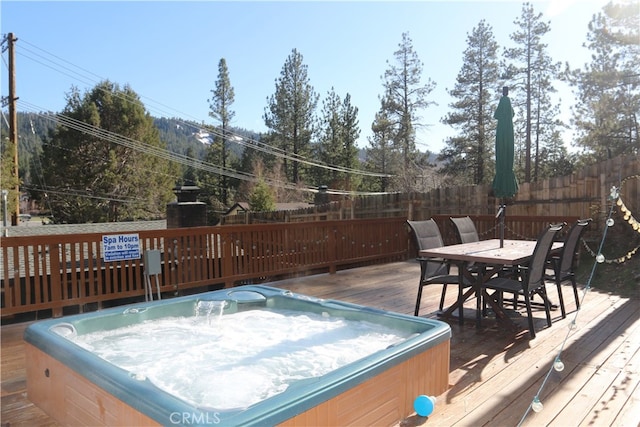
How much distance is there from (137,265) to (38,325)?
7.14 ft

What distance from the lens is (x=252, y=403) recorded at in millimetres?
2170

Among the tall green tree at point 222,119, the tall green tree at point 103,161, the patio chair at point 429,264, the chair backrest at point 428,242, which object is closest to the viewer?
the patio chair at point 429,264

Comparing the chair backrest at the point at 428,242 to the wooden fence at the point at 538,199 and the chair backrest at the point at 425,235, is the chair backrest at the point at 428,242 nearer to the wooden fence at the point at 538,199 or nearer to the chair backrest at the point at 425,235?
the chair backrest at the point at 425,235

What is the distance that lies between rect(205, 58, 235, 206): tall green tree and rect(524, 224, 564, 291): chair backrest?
86.1ft

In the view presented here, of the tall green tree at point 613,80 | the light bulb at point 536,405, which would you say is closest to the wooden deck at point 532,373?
the light bulb at point 536,405

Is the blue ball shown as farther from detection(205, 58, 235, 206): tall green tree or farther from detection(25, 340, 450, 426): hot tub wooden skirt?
detection(205, 58, 235, 206): tall green tree

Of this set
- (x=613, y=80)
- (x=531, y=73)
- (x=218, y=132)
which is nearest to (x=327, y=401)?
(x=613, y=80)

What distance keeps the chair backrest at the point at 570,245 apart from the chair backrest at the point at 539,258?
1.41 ft

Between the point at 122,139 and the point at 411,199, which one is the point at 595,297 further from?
the point at 122,139

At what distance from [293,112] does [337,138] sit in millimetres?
2978

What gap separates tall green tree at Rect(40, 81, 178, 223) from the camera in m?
21.9

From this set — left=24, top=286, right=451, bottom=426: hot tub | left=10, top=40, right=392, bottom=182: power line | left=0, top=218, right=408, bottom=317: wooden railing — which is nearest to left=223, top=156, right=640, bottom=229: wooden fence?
left=0, top=218, right=408, bottom=317: wooden railing

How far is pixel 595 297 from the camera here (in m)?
4.90

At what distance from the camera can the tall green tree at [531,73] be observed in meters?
18.5
